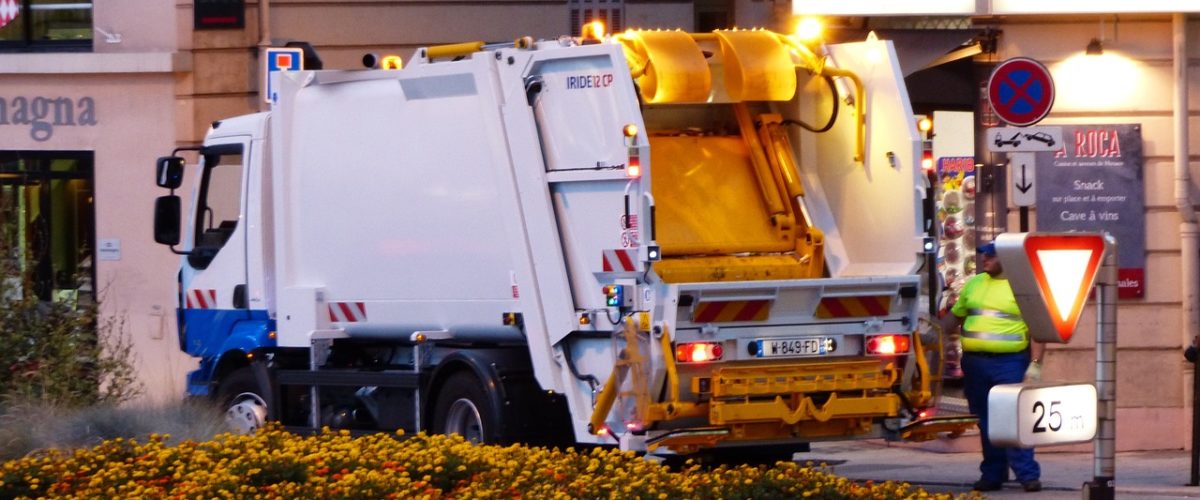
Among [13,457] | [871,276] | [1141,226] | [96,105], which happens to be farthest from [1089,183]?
[96,105]

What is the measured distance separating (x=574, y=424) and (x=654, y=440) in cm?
67

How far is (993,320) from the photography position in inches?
477

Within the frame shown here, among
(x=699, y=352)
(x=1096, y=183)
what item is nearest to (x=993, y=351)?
(x=699, y=352)

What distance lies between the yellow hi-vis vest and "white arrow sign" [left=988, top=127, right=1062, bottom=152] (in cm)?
90

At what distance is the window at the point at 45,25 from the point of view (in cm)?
1925

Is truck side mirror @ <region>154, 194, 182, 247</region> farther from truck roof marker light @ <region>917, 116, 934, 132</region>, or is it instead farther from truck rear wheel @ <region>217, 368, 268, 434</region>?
truck roof marker light @ <region>917, 116, 934, 132</region>

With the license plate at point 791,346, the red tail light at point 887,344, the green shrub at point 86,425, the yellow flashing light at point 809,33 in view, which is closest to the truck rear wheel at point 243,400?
the green shrub at point 86,425

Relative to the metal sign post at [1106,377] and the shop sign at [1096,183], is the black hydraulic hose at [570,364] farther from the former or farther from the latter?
the shop sign at [1096,183]

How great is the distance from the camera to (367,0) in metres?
17.9

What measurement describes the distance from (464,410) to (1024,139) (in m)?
3.88

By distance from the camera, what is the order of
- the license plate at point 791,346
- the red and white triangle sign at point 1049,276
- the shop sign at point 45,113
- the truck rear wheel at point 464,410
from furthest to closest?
the shop sign at point 45,113
the truck rear wheel at point 464,410
the license plate at point 791,346
the red and white triangle sign at point 1049,276

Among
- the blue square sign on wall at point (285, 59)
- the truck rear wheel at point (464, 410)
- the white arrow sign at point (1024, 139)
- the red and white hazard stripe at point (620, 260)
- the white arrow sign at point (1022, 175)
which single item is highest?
the blue square sign on wall at point (285, 59)

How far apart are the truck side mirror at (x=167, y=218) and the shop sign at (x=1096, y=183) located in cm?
615

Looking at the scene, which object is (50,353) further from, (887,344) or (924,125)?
(924,125)
